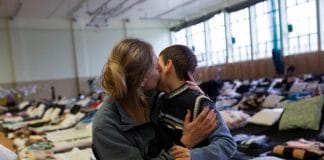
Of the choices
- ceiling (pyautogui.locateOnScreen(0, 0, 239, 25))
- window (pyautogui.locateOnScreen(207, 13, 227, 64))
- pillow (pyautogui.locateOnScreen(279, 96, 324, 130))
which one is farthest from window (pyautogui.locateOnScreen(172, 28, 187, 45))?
pillow (pyautogui.locateOnScreen(279, 96, 324, 130))

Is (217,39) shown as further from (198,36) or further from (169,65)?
(169,65)

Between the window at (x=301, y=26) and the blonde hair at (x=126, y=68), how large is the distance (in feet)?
31.0

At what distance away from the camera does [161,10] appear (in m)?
13.7

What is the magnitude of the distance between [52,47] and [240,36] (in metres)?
7.36

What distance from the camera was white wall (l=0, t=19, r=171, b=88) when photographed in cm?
1298

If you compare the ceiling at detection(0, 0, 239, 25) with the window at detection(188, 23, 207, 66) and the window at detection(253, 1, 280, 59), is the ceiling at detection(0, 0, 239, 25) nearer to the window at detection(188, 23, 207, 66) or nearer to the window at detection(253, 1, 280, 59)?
the window at detection(188, 23, 207, 66)

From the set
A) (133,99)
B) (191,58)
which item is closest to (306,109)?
(191,58)

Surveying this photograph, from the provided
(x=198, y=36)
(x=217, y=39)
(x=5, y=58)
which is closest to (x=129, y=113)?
(x=217, y=39)

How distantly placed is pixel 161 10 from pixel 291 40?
5386 millimetres

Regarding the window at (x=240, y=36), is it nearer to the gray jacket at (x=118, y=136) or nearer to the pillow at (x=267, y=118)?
the pillow at (x=267, y=118)

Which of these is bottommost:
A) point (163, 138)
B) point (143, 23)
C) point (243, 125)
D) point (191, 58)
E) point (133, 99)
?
point (243, 125)

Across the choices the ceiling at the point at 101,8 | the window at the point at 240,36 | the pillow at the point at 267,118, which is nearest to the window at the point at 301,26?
the window at the point at 240,36

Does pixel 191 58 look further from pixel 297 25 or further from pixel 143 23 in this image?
pixel 143 23

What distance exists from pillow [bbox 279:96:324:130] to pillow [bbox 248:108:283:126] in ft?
0.34
